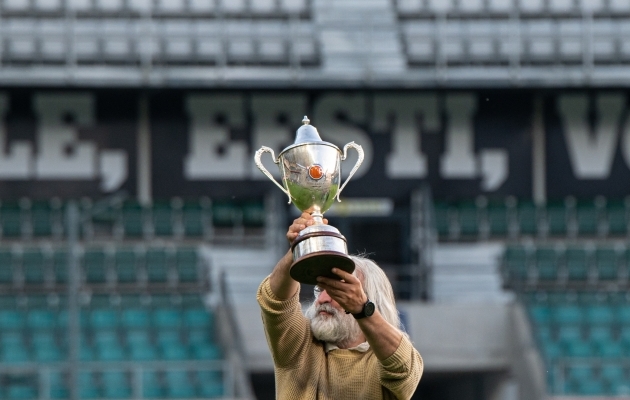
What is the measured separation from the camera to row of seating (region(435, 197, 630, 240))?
2009 cm

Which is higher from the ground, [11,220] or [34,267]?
[11,220]

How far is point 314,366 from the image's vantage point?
13.1 feet

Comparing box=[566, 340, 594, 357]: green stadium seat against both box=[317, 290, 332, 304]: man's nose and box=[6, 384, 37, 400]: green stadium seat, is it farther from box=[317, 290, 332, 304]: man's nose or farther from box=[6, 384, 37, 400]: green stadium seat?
box=[317, 290, 332, 304]: man's nose

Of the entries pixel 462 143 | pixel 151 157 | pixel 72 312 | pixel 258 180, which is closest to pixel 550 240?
pixel 462 143

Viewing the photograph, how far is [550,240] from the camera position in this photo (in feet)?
66.4

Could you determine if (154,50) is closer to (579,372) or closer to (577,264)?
(577,264)

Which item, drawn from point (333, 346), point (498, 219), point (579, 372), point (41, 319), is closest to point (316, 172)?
point (333, 346)

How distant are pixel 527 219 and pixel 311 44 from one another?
166 inches

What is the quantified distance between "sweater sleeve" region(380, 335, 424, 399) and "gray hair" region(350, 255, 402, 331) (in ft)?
0.42

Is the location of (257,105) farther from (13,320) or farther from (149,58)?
(13,320)

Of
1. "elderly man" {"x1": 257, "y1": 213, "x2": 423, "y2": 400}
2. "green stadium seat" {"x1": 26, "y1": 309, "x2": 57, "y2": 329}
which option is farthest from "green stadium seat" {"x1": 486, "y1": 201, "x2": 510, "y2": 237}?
"elderly man" {"x1": 257, "y1": 213, "x2": 423, "y2": 400}

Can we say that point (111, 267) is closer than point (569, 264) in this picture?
Yes

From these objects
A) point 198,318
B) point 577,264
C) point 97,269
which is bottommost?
point 198,318

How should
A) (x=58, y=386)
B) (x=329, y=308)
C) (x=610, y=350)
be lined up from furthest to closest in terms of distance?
(x=610, y=350) → (x=58, y=386) → (x=329, y=308)
